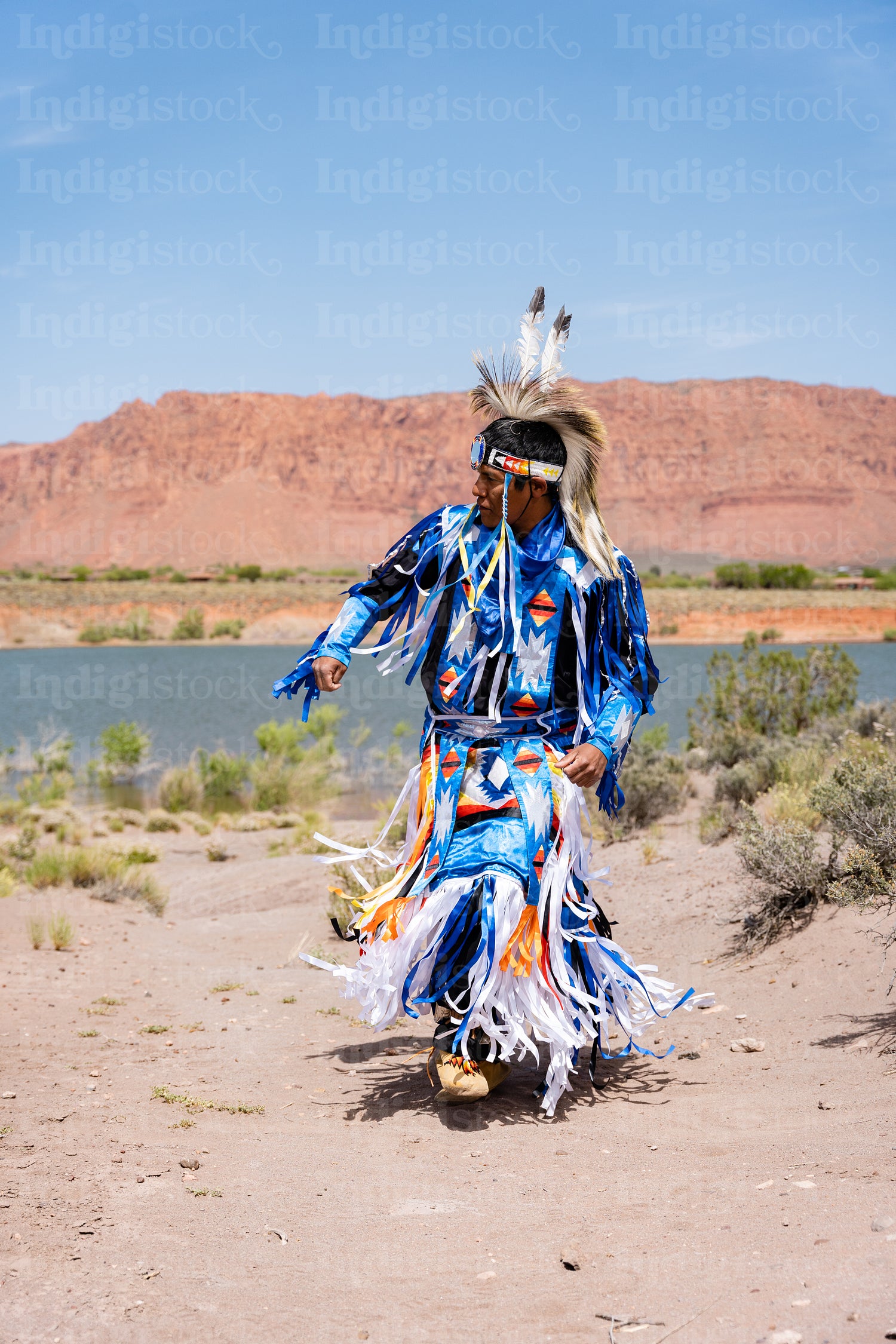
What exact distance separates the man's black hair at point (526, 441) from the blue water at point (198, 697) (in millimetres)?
8350

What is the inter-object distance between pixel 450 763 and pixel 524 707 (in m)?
0.33

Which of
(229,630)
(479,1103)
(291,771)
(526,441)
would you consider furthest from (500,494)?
(229,630)

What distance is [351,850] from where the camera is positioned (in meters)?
4.65

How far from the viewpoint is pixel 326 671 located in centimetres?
423

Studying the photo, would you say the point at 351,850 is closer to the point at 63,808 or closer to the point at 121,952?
the point at 121,952

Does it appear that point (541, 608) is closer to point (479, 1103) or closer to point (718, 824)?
point (479, 1103)

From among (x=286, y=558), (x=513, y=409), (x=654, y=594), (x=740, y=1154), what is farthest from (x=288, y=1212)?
(x=286, y=558)

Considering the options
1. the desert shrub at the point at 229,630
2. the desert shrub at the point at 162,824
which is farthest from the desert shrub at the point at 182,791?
the desert shrub at the point at 229,630

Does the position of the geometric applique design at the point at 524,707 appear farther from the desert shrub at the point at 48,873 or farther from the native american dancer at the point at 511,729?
the desert shrub at the point at 48,873

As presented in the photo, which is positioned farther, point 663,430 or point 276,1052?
point 663,430

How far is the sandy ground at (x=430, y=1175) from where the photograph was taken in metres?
2.62

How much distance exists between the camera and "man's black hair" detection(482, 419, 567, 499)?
14.1 ft

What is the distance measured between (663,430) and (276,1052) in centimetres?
13699

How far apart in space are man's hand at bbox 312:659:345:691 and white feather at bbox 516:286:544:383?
1.22m
